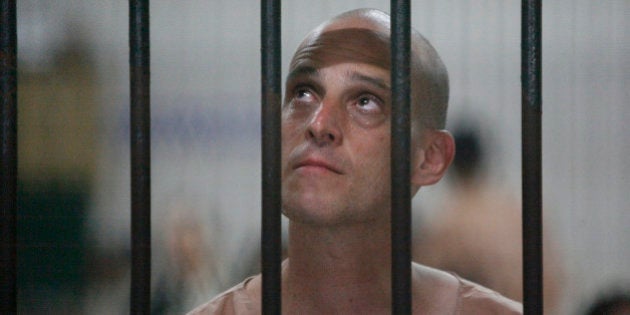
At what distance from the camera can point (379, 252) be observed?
1.54m

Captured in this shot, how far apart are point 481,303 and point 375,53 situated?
570 millimetres

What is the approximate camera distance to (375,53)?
1.45m

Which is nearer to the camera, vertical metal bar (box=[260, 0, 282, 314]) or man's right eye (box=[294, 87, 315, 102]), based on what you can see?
vertical metal bar (box=[260, 0, 282, 314])

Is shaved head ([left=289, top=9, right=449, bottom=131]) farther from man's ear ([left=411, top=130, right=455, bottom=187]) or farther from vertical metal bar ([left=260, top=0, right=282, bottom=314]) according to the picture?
vertical metal bar ([left=260, top=0, right=282, bottom=314])

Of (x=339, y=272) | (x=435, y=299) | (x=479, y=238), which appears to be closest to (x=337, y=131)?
(x=339, y=272)

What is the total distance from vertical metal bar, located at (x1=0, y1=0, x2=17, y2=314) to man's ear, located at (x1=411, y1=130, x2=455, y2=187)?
94 centimetres

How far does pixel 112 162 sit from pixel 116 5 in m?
0.82

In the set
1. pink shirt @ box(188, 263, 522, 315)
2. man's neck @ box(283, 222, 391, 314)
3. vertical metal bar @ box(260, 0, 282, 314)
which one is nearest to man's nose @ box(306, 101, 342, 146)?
man's neck @ box(283, 222, 391, 314)

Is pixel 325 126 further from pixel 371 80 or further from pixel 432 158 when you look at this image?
pixel 432 158

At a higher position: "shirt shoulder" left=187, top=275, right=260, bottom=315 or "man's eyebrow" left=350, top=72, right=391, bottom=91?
"man's eyebrow" left=350, top=72, right=391, bottom=91

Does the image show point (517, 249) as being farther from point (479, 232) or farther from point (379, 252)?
point (379, 252)

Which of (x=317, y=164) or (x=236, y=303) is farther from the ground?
(x=317, y=164)

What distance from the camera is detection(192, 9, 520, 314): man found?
1.32 metres

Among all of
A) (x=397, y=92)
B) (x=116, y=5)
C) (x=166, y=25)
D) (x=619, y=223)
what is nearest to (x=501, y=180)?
(x=619, y=223)
